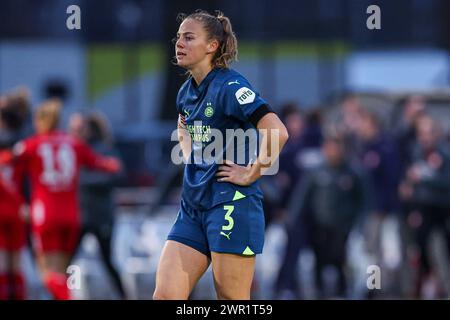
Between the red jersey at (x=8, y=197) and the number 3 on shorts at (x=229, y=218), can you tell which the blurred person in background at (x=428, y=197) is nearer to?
the red jersey at (x=8, y=197)

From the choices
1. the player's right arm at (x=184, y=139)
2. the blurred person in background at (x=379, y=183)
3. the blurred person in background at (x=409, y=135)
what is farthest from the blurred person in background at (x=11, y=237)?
the blurred person in background at (x=409, y=135)

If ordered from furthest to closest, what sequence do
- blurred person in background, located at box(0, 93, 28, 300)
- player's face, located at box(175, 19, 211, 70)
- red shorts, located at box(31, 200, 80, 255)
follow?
red shorts, located at box(31, 200, 80, 255) → blurred person in background, located at box(0, 93, 28, 300) → player's face, located at box(175, 19, 211, 70)

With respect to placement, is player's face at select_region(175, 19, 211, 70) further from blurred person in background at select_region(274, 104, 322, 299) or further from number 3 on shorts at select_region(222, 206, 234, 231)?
blurred person in background at select_region(274, 104, 322, 299)

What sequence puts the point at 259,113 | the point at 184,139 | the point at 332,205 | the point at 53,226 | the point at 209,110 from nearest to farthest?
1. the point at 259,113
2. the point at 209,110
3. the point at 184,139
4. the point at 53,226
5. the point at 332,205

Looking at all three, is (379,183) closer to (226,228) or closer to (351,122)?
(351,122)

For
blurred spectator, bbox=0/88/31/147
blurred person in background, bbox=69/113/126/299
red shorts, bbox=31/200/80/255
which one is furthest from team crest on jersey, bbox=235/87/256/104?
blurred person in background, bbox=69/113/126/299

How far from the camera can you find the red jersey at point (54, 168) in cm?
1202

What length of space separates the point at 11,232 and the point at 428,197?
4616mm

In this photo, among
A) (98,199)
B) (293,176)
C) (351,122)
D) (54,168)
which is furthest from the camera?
(351,122)

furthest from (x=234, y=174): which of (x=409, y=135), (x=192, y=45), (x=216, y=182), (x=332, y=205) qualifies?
(x=409, y=135)

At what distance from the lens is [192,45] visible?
7.52 metres

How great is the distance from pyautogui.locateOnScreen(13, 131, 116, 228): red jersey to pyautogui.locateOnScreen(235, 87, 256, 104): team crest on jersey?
4.94m

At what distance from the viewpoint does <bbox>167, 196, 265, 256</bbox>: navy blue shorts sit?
741 cm

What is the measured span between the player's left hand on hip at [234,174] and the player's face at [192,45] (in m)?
0.64
